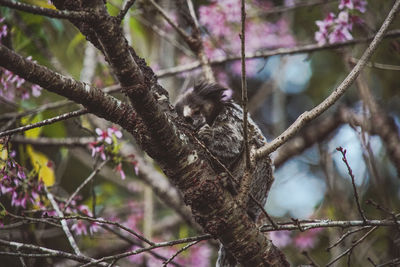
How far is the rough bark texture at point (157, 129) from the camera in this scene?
1.74 meters

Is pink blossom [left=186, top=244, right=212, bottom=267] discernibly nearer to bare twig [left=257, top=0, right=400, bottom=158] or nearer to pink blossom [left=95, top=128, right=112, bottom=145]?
pink blossom [left=95, top=128, right=112, bottom=145]

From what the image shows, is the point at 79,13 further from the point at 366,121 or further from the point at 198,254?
the point at 198,254

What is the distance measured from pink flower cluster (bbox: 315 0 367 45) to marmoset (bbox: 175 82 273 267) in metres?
1.07

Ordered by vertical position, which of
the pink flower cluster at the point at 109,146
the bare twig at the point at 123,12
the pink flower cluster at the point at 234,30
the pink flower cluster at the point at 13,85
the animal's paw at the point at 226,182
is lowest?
the animal's paw at the point at 226,182

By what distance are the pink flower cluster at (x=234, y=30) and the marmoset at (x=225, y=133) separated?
581mm

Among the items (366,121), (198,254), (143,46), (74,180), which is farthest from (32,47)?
(74,180)

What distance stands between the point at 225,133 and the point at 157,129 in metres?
1.50

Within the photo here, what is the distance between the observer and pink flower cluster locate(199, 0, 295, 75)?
5.08 m

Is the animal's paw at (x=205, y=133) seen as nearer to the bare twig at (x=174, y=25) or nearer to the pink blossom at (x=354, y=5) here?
the bare twig at (x=174, y=25)

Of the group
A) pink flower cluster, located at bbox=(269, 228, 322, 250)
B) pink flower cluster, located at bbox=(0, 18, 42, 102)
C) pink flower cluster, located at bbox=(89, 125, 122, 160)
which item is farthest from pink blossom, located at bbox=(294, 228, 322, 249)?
pink flower cluster, located at bbox=(0, 18, 42, 102)

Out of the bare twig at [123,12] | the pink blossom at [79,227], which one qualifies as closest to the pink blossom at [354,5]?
the bare twig at [123,12]

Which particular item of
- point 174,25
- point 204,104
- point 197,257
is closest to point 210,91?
point 204,104

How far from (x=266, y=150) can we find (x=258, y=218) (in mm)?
1644

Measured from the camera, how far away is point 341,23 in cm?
379
